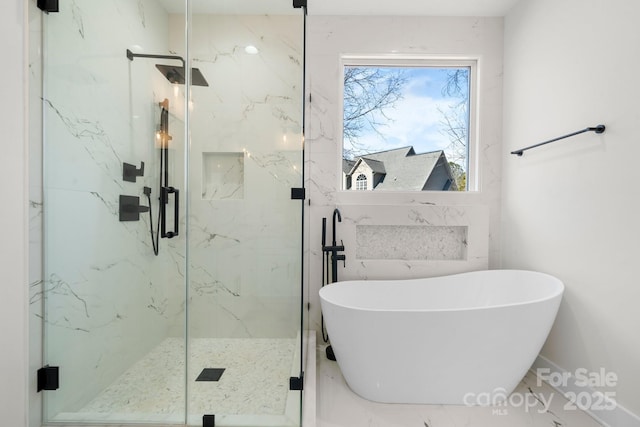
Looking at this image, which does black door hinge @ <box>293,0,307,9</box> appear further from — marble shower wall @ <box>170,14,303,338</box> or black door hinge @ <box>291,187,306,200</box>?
black door hinge @ <box>291,187,306,200</box>

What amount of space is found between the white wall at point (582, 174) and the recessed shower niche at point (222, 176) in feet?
6.04

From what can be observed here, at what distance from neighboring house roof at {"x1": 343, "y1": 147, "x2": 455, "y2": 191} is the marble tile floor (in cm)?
154

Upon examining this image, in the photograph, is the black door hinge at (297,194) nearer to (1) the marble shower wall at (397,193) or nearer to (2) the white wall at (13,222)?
(1) the marble shower wall at (397,193)

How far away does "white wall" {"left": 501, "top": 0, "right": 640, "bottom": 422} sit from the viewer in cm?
148

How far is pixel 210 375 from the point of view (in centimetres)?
149

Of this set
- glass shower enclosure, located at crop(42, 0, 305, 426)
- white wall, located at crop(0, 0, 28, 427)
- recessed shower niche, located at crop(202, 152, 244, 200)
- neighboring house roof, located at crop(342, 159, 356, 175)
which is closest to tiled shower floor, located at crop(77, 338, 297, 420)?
glass shower enclosure, located at crop(42, 0, 305, 426)

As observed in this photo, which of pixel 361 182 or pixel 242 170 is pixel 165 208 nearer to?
pixel 242 170

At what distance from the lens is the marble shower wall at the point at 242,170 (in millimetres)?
1522

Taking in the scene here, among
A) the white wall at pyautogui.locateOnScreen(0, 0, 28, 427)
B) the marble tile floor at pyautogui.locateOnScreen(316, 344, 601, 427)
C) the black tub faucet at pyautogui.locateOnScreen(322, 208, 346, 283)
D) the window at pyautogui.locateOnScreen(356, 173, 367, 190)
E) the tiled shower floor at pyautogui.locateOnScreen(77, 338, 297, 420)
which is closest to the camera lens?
the white wall at pyautogui.locateOnScreen(0, 0, 28, 427)

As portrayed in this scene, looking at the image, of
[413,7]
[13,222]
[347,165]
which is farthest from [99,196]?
[413,7]

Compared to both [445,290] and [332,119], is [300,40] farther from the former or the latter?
[445,290]

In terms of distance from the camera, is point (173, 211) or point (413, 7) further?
point (413, 7)

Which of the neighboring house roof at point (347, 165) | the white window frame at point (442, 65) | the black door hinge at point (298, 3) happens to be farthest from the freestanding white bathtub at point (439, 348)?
the black door hinge at point (298, 3)

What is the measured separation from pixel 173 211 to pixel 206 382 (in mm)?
827
